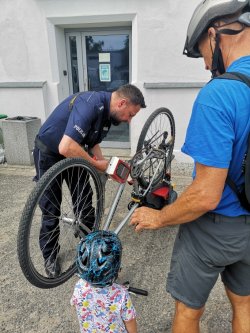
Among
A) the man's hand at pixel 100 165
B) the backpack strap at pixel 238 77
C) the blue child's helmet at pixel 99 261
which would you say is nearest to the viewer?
the backpack strap at pixel 238 77

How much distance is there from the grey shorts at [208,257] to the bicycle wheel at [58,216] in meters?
0.86

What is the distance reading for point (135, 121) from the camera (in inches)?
205

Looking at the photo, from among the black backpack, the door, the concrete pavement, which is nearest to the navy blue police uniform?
the concrete pavement

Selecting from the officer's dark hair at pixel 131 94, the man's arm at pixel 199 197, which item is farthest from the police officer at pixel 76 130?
the man's arm at pixel 199 197

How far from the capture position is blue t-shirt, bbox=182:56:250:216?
109 centimetres

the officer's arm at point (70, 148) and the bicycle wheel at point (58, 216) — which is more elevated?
the officer's arm at point (70, 148)

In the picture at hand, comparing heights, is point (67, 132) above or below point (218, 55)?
below

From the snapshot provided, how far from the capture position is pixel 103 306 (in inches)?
58.7

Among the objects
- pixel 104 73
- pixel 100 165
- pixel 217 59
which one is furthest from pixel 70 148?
pixel 104 73

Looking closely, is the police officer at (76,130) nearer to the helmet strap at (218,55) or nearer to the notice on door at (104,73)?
the helmet strap at (218,55)

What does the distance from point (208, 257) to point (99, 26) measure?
4.92 meters

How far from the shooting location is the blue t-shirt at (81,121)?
210 cm

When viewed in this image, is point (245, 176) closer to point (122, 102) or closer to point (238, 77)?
point (238, 77)

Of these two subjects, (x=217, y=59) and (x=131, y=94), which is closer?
(x=217, y=59)
